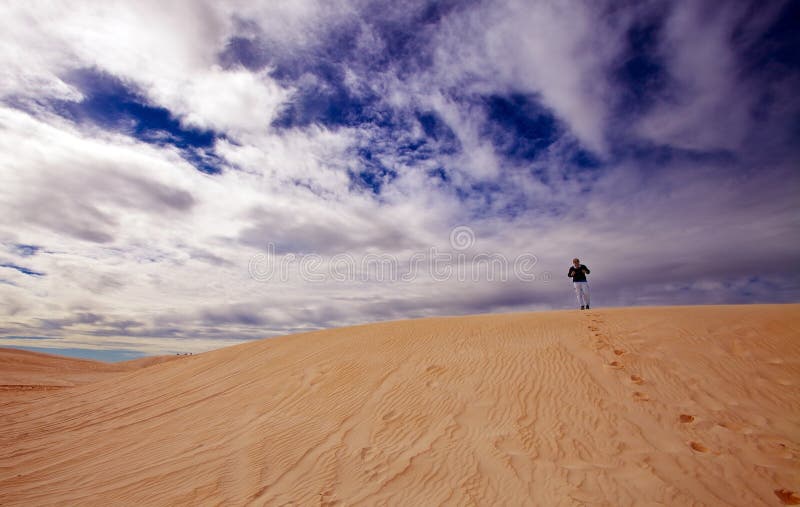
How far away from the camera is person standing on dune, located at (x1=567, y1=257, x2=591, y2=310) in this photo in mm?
14711

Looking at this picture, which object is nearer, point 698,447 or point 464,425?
point 698,447

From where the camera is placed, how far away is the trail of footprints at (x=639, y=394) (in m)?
5.04

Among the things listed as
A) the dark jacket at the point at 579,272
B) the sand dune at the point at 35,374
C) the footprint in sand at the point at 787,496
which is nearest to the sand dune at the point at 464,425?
the footprint in sand at the point at 787,496

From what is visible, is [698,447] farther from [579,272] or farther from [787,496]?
[579,272]

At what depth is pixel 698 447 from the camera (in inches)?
→ 237

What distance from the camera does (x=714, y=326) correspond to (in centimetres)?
1036

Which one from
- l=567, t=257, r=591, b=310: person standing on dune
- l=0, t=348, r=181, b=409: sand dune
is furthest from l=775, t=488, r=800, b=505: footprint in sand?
l=0, t=348, r=181, b=409: sand dune

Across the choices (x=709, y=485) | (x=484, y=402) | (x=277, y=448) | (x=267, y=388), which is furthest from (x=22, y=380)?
(x=709, y=485)

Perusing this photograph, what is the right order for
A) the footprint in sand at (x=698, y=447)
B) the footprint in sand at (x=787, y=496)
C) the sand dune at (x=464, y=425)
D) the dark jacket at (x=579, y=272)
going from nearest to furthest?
the footprint in sand at (x=787, y=496) < the sand dune at (x=464, y=425) < the footprint in sand at (x=698, y=447) < the dark jacket at (x=579, y=272)

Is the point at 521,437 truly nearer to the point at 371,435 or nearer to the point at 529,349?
the point at 371,435

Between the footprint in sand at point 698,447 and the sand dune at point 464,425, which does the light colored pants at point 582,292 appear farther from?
the footprint in sand at point 698,447

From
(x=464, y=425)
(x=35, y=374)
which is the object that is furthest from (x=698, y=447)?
(x=35, y=374)

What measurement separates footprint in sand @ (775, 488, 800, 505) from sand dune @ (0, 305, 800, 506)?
19 millimetres

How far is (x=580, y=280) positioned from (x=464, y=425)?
9.82m
